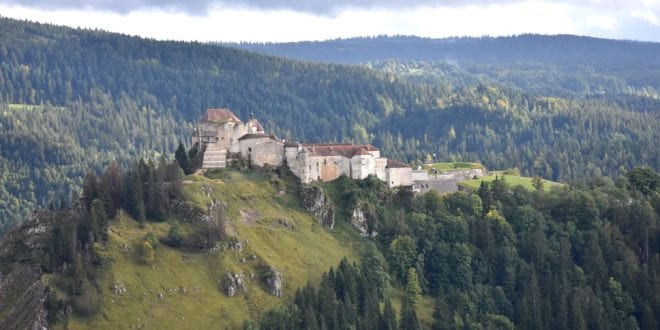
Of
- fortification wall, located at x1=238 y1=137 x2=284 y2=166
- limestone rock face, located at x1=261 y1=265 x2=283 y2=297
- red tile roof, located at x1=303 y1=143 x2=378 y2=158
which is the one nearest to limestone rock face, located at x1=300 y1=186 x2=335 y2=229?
fortification wall, located at x1=238 y1=137 x2=284 y2=166

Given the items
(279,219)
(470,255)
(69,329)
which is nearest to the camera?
(69,329)

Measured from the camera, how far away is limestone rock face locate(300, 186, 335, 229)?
152 metres

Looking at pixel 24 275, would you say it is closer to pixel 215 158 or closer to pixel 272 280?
pixel 272 280

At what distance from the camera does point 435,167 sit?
183375 millimetres

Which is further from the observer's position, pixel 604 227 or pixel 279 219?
pixel 604 227

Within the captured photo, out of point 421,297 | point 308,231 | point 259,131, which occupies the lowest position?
point 421,297

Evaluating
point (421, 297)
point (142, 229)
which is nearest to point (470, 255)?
point (421, 297)

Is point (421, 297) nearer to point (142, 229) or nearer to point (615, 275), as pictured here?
point (615, 275)

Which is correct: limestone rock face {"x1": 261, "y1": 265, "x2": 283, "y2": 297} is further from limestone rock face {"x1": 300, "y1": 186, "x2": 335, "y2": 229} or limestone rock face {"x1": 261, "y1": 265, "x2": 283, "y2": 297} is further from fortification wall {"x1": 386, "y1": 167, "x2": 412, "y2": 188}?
fortification wall {"x1": 386, "y1": 167, "x2": 412, "y2": 188}

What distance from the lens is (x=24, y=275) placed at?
4769 inches

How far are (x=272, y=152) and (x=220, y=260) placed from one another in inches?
990

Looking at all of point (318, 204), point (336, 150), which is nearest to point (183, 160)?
point (318, 204)

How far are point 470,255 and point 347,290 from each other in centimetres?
2839

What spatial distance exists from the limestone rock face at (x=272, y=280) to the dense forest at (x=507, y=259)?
3.50 meters
